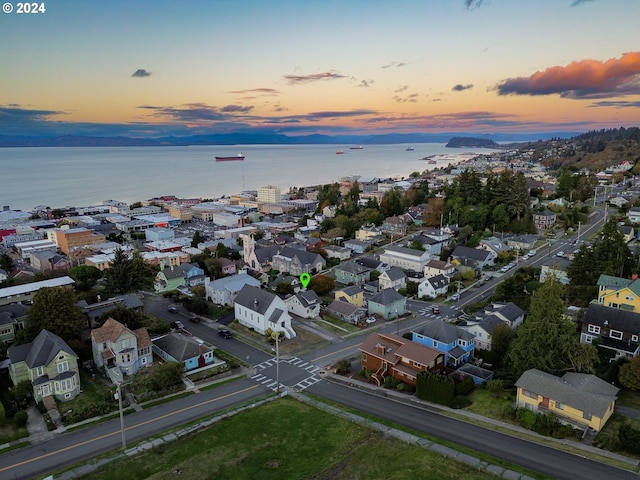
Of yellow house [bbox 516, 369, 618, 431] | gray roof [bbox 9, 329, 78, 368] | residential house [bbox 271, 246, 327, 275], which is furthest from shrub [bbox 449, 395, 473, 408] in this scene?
residential house [bbox 271, 246, 327, 275]

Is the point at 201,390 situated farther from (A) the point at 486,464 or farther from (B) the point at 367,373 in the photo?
(A) the point at 486,464

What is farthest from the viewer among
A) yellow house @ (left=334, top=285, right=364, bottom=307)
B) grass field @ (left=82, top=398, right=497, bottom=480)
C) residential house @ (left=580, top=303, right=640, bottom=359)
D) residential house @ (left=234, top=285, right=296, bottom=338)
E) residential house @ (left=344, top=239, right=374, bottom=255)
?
residential house @ (left=344, top=239, right=374, bottom=255)

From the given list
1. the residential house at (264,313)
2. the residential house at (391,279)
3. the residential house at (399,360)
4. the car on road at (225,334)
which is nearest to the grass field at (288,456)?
the residential house at (399,360)

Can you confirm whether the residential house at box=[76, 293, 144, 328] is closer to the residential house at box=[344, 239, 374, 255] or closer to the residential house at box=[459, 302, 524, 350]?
the residential house at box=[459, 302, 524, 350]

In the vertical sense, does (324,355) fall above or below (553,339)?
below

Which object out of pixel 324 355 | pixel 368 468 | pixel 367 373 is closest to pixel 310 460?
pixel 368 468
